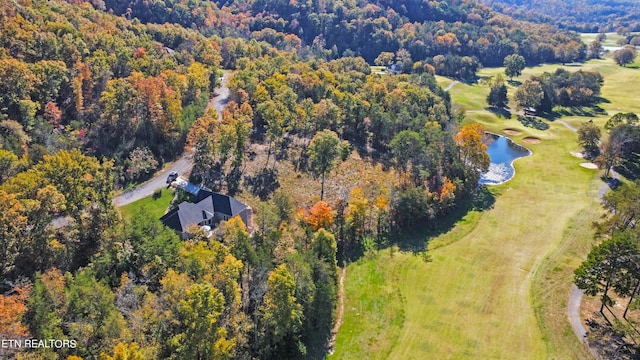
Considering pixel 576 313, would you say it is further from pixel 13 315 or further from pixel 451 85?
pixel 451 85

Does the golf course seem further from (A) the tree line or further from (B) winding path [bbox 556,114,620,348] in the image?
(A) the tree line

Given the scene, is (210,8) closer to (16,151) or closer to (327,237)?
(16,151)

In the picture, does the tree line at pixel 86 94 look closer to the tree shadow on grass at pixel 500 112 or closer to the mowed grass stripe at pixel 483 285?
the mowed grass stripe at pixel 483 285

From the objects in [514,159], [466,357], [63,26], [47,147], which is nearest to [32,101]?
[47,147]

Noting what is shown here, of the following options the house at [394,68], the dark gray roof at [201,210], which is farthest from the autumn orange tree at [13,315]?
the house at [394,68]

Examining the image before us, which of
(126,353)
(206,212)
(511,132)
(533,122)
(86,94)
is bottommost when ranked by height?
(511,132)

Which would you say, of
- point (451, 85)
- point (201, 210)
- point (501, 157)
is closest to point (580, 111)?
point (451, 85)

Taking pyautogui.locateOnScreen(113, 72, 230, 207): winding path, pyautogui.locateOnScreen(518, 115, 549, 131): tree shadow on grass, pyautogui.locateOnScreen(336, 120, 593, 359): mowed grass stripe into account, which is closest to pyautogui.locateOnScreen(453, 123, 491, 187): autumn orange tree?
pyautogui.locateOnScreen(336, 120, 593, 359): mowed grass stripe
